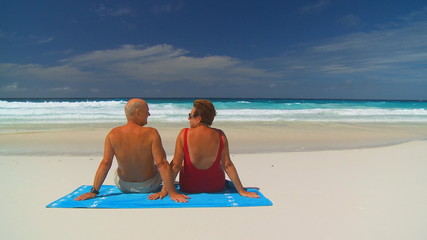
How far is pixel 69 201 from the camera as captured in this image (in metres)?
3.74

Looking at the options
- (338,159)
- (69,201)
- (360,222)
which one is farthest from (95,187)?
(338,159)

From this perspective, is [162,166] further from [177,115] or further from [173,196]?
[177,115]

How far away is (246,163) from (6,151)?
A: 5.40 metres

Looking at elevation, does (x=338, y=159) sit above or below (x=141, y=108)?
below

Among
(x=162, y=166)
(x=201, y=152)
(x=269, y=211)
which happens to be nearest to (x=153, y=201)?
(x=162, y=166)

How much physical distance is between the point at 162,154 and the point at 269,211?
1.30 meters

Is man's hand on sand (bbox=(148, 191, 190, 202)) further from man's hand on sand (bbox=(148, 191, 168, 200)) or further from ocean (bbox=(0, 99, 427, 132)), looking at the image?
ocean (bbox=(0, 99, 427, 132))

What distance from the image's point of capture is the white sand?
3020mm

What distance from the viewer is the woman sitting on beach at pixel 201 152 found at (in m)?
3.76

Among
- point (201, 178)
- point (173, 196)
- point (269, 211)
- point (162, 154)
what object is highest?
point (162, 154)

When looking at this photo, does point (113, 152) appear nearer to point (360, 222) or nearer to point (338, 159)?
point (360, 222)

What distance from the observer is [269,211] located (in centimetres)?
356

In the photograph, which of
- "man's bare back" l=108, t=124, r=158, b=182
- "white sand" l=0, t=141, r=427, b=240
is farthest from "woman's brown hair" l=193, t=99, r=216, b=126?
"white sand" l=0, t=141, r=427, b=240

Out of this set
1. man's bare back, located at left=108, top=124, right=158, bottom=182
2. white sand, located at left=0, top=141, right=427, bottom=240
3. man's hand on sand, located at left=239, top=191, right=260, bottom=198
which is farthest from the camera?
man's hand on sand, located at left=239, top=191, right=260, bottom=198
